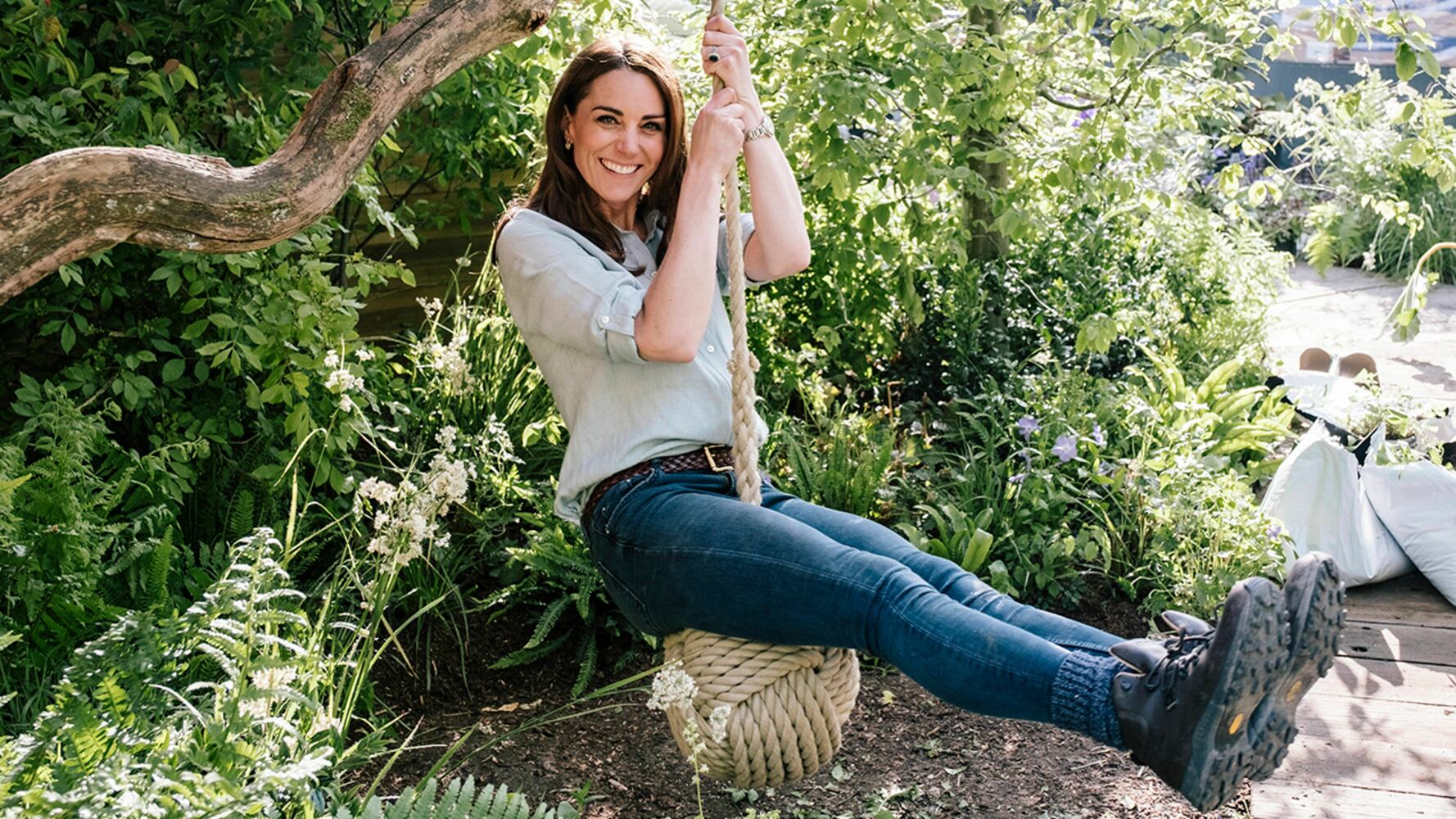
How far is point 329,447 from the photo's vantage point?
123 inches

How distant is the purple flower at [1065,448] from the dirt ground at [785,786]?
0.82 metres

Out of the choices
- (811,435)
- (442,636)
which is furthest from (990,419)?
(442,636)

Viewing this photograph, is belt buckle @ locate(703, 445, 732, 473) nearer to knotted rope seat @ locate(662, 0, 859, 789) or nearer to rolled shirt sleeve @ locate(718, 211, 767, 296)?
knotted rope seat @ locate(662, 0, 859, 789)

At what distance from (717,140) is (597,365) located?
47 centimetres

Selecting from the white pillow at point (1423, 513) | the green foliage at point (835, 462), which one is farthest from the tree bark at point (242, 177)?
the white pillow at point (1423, 513)

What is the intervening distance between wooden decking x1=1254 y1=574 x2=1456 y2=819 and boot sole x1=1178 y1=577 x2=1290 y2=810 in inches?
35.1

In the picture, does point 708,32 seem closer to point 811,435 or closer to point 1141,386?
point 811,435

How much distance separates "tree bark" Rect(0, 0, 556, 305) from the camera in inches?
71.6

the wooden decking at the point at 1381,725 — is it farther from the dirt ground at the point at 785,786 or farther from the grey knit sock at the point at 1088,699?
the grey knit sock at the point at 1088,699

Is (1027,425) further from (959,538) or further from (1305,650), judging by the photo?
(1305,650)

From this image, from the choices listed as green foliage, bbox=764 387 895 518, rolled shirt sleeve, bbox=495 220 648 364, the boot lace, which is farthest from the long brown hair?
Answer: the boot lace

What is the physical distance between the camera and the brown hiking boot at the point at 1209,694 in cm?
183

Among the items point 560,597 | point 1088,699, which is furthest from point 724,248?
point 1088,699

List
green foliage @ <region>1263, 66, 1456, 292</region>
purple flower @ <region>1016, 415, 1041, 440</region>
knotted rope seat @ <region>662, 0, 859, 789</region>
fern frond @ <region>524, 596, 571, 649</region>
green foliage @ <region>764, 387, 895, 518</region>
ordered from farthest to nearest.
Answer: green foliage @ <region>1263, 66, 1456, 292</region> < purple flower @ <region>1016, 415, 1041, 440</region> < green foliage @ <region>764, 387, 895, 518</region> < fern frond @ <region>524, 596, 571, 649</region> < knotted rope seat @ <region>662, 0, 859, 789</region>
